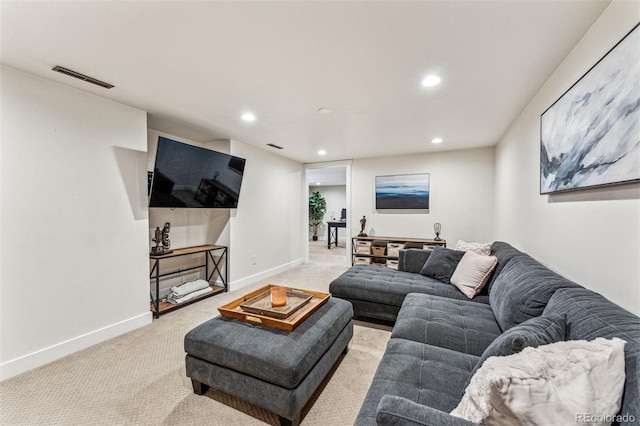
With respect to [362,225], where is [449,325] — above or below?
below

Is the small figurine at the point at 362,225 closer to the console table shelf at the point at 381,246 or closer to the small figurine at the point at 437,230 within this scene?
the console table shelf at the point at 381,246

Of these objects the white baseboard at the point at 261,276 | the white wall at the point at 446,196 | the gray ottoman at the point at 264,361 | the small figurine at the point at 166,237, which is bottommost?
the white baseboard at the point at 261,276

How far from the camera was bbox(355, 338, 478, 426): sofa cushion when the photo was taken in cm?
111

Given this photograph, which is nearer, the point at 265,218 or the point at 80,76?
the point at 80,76

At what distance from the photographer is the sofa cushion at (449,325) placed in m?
1.67

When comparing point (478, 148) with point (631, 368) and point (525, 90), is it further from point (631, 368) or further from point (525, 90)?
point (631, 368)

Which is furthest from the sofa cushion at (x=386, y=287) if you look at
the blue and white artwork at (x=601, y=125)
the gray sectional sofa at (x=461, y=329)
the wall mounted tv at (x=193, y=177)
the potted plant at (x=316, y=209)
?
the potted plant at (x=316, y=209)

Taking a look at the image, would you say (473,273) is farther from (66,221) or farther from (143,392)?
(66,221)

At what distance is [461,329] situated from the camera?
1.78m

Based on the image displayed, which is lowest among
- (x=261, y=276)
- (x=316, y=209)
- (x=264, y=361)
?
(x=261, y=276)

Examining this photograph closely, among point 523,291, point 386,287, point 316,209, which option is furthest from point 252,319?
point 316,209

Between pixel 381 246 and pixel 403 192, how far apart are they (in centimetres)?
114

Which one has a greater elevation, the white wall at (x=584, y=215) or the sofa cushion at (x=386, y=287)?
the white wall at (x=584, y=215)

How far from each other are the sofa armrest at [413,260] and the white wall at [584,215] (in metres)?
0.99
